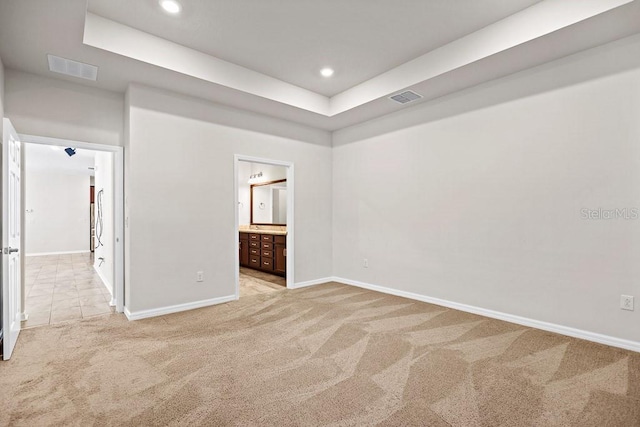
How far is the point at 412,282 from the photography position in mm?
4496

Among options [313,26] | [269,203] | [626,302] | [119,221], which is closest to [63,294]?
[119,221]

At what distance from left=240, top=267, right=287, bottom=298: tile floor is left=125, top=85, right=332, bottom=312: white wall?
66 cm

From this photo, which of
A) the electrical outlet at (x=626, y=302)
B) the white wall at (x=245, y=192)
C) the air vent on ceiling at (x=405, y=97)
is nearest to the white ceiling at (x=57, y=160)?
the white wall at (x=245, y=192)

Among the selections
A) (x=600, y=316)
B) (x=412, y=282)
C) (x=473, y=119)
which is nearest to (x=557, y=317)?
(x=600, y=316)

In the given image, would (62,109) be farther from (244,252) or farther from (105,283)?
(244,252)

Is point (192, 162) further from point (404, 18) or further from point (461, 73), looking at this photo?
point (461, 73)

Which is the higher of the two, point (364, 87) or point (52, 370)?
point (364, 87)

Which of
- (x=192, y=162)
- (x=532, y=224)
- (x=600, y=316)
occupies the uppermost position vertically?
(x=192, y=162)

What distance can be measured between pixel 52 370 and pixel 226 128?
316 centimetres

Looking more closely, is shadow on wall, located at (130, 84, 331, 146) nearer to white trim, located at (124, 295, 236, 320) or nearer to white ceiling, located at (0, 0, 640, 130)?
white ceiling, located at (0, 0, 640, 130)

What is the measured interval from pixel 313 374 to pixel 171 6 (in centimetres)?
326

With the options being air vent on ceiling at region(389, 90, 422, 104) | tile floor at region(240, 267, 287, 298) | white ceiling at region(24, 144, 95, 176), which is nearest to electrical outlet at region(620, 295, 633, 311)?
air vent on ceiling at region(389, 90, 422, 104)

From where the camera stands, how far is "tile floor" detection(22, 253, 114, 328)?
3.78 m

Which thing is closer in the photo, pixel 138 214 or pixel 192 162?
pixel 138 214
